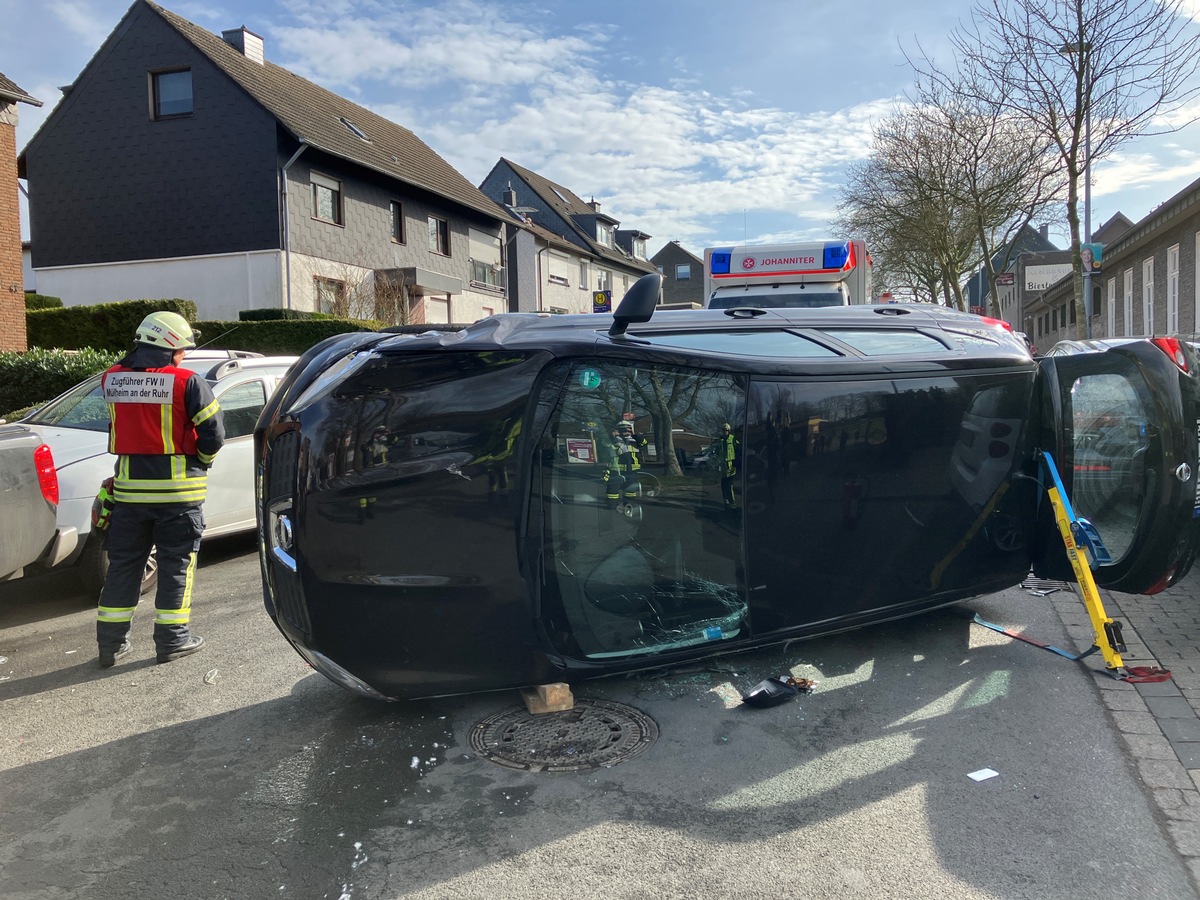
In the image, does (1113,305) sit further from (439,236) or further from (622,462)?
(622,462)

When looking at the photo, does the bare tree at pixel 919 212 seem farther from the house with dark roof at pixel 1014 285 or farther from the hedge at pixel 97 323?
the hedge at pixel 97 323

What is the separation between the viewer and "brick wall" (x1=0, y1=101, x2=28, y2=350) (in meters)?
19.1

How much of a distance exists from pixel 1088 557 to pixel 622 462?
252 centimetres

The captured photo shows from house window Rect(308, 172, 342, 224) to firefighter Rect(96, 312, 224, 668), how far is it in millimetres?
22949

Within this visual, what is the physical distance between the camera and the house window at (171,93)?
2588 centimetres

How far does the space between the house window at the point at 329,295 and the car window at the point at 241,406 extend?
1905 centimetres

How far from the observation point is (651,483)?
150 inches

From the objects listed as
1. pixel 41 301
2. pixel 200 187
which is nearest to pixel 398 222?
pixel 200 187

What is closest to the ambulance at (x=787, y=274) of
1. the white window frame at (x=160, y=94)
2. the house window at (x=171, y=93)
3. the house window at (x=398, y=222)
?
the white window frame at (x=160, y=94)

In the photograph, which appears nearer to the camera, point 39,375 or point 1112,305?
point 39,375

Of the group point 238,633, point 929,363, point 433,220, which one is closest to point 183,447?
point 238,633

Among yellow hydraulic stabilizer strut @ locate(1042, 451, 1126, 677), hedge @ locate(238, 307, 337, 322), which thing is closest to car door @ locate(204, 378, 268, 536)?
yellow hydraulic stabilizer strut @ locate(1042, 451, 1126, 677)

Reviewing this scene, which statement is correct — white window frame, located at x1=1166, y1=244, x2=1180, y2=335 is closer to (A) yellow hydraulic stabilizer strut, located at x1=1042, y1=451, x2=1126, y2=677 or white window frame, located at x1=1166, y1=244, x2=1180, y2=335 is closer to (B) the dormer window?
(A) yellow hydraulic stabilizer strut, located at x1=1042, y1=451, x2=1126, y2=677

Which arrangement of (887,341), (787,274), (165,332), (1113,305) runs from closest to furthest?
(887,341) < (165,332) < (787,274) < (1113,305)
